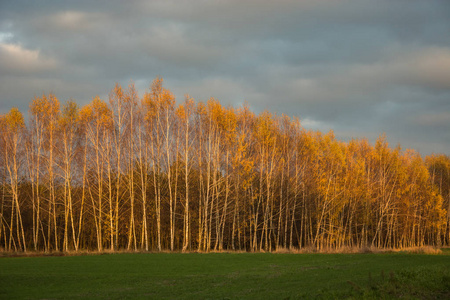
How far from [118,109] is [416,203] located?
158 feet

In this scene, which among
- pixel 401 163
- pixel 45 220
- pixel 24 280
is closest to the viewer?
pixel 24 280

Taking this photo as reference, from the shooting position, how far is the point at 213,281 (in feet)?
63.8

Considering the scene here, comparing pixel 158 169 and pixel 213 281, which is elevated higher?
pixel 158 169

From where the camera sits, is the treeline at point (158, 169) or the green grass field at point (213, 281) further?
the treeline at point (158, 169)

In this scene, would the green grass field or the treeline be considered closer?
the green grass field

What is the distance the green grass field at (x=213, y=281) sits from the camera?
1372 centimetres

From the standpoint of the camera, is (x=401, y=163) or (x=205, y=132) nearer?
(x=205, y=132)

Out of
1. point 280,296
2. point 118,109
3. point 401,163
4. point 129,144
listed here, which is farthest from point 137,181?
point 401,163

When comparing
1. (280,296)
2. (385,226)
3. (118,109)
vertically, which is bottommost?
(385,226)

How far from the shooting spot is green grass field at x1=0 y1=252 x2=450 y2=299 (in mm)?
13719

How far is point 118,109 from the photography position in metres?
42.8

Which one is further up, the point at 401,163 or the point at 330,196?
the point at 401,163

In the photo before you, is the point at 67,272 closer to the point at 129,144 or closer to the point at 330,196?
the point at 129,144

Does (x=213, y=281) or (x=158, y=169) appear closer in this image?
(x=213, y=281)
